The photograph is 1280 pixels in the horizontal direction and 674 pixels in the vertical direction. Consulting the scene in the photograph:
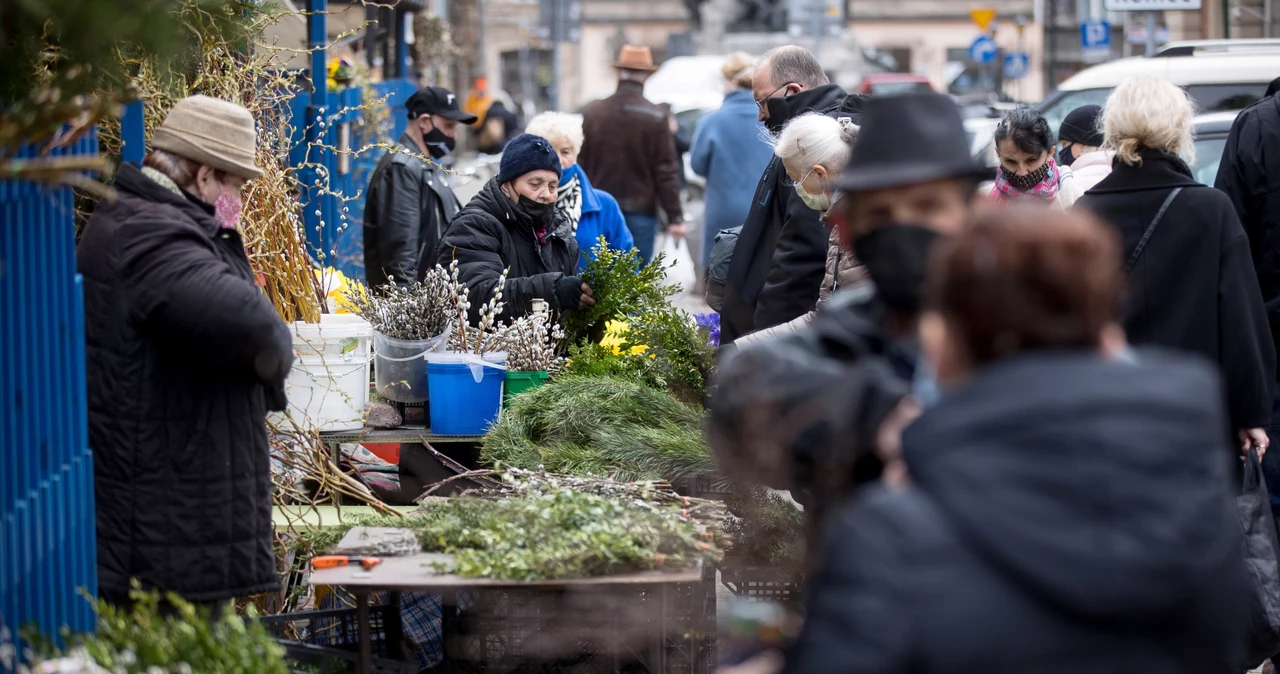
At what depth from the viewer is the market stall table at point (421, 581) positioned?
3.38m

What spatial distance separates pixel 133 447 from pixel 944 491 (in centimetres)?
213

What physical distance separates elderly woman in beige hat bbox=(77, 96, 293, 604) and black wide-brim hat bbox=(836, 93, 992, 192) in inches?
62.3

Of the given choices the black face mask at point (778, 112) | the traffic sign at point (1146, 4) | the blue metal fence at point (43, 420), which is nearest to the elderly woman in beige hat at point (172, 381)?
the blue metal fence at point (43, 420)

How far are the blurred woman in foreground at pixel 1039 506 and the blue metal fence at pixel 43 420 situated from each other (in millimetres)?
1659

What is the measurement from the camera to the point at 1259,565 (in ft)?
12.8

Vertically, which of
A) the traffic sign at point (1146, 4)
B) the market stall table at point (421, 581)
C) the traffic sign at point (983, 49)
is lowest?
the market stall table at point (421, 581)

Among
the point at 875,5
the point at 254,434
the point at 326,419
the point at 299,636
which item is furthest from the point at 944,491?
the point at 875,5

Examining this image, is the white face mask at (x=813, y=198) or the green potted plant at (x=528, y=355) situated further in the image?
the green potted plant at (x=528, y=355)

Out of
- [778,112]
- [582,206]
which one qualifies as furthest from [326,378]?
[582,206]

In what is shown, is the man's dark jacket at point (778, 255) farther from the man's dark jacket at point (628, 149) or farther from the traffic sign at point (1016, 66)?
the traffic sign at point (1016, 66)

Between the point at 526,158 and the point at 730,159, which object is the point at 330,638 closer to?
the point at 526,158

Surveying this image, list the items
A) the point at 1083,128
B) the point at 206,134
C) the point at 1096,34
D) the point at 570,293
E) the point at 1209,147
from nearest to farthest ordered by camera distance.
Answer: the point at 206,134 → the point at 570,293 → the point at 1083,128 → the point at 1209,147 → the point at 1096,34

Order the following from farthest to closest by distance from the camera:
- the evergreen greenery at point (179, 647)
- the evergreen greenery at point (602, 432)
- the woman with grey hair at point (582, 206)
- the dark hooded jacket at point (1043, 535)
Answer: the woman with grey hair at point (582, 206)
the evergreen greenery at point (602, 432)
the evergreen greenery at point (179, 647)
the dark hooded jacket at point (1043, 535)

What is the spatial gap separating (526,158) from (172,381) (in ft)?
7.83
